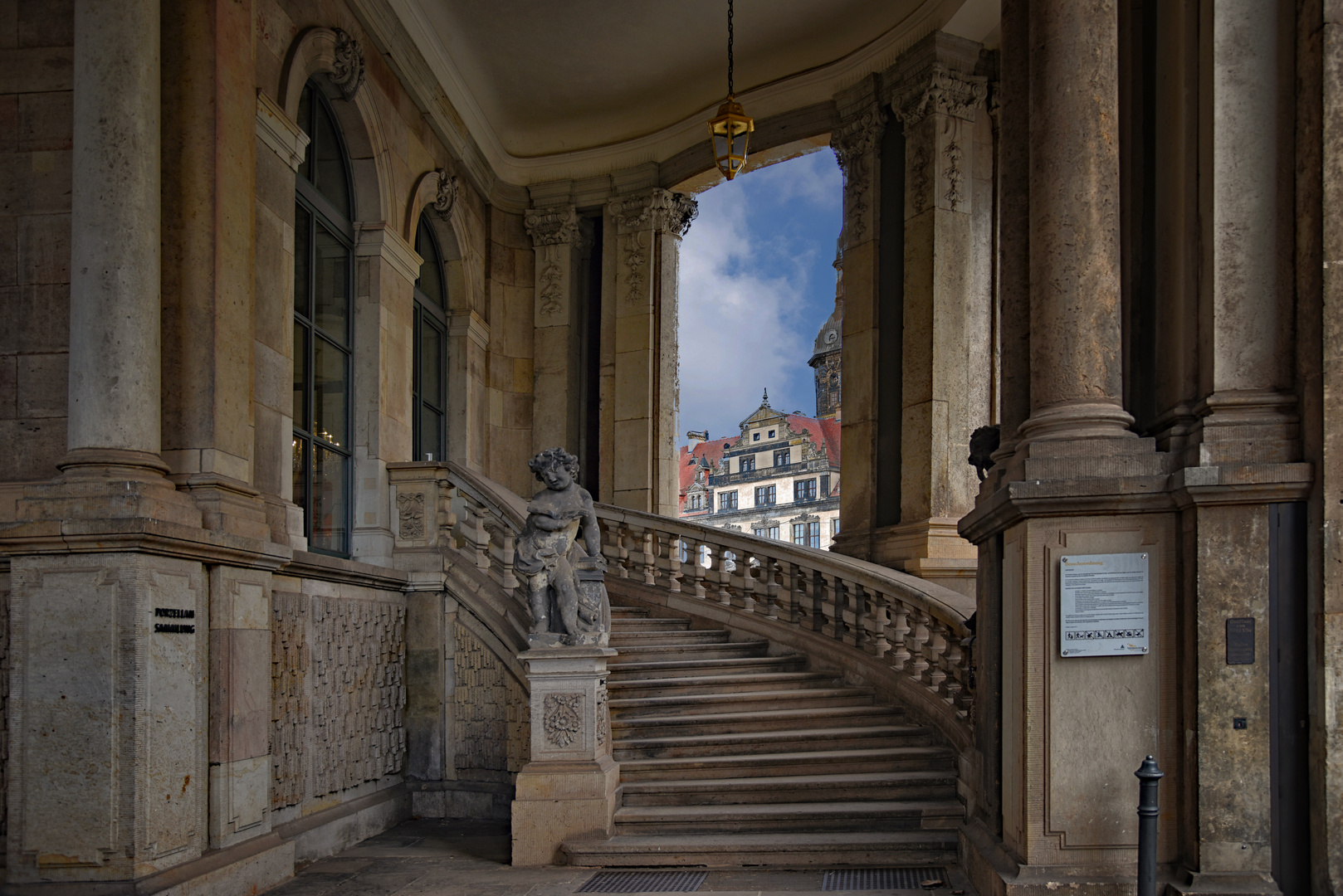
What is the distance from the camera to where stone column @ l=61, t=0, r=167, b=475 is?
671 cm

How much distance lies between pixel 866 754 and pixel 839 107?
27.7 ft

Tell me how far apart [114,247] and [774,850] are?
568 centimetres

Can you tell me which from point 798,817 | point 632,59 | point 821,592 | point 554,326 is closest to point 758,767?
point 798,817

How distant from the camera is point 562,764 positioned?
8.06m

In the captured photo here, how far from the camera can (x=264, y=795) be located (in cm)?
750

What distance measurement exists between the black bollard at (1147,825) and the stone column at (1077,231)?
1.85m

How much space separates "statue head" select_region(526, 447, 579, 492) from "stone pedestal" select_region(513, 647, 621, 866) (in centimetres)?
122

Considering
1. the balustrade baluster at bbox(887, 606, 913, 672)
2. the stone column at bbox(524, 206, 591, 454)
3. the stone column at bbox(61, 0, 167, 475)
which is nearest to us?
the stone column at bbox(61, 0, 167, 475)

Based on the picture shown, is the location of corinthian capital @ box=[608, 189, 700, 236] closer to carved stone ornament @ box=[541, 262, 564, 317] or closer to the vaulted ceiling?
the vaulted ceiling

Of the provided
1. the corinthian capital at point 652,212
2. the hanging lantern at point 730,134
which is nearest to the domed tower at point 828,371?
the corinthian capital at point 652,212

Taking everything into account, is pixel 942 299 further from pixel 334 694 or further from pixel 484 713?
pixel 334 694

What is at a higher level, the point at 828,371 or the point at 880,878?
the point at 828,371

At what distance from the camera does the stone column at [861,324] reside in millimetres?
13086

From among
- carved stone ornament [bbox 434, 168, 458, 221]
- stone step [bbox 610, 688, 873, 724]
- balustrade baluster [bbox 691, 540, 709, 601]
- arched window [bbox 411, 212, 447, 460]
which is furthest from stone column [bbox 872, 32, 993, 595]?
arched window [bbox 411, 212, 447, 460]
